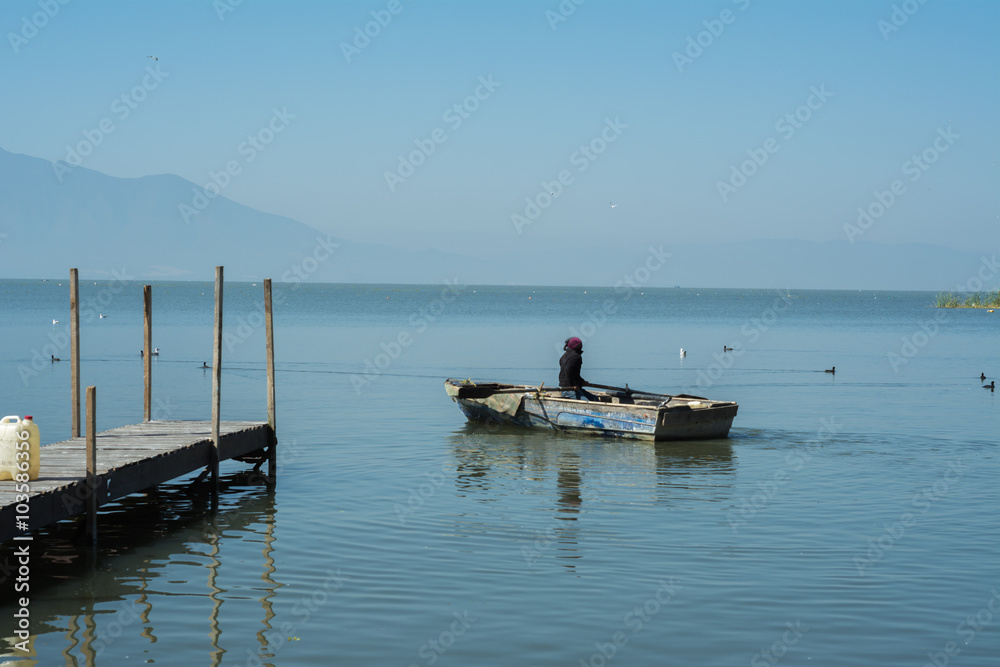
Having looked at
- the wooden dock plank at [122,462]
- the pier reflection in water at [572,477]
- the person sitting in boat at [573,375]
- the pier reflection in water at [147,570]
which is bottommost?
the pier reflection in water at [147,570]

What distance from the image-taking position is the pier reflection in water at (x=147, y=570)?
Answer: 9469 millimetres

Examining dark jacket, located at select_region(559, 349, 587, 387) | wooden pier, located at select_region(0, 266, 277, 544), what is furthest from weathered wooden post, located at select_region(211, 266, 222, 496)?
dark jacket, located at select_region(559, 349, 587, 387)

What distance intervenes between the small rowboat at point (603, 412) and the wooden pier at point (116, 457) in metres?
6.91

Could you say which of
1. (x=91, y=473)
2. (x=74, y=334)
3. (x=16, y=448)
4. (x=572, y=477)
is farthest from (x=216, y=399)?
(x=572, y=477)

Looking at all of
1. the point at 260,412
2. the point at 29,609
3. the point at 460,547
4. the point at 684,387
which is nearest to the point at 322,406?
the point at 260,412

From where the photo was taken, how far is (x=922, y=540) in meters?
13.0

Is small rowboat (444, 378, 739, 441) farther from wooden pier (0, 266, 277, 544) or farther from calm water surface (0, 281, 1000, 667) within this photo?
wooden pier (0, 266, 277, 544)

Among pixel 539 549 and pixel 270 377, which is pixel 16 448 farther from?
pixel 539 549

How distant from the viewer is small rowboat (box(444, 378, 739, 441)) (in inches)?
830

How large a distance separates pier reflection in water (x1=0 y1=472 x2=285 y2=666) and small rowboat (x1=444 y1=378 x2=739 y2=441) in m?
8.18

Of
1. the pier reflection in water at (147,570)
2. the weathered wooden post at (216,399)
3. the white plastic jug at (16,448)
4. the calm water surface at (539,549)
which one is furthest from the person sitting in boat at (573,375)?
the white plastic jug at (16,448)

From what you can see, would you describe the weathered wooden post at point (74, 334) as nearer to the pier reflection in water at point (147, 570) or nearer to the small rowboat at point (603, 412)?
the pier reflection in water at point (147, 570)

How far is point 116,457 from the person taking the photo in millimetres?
13359

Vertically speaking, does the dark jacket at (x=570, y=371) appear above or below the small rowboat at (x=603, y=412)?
above
